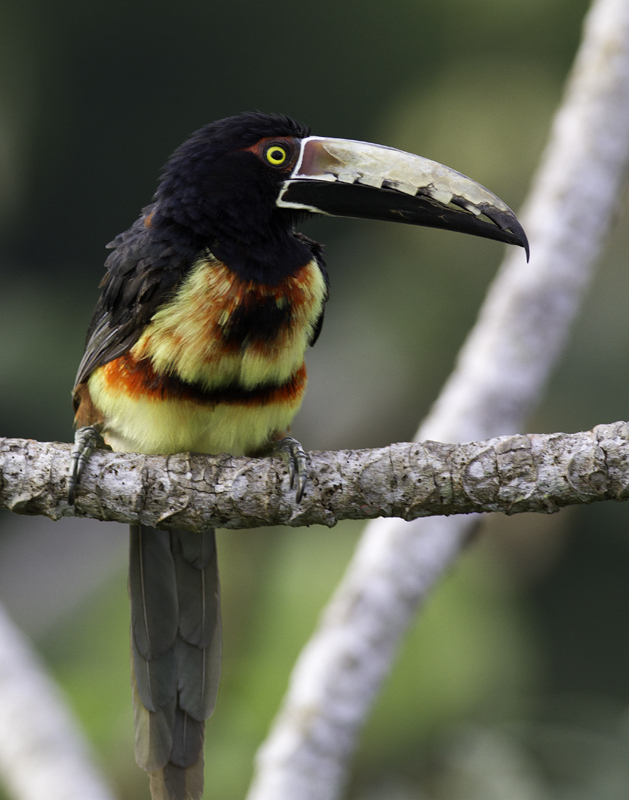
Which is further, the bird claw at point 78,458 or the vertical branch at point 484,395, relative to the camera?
the vertical branch at point 484,395

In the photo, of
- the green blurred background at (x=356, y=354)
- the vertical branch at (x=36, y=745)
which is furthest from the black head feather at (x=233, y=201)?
the green blurred background at (x=356, y=354)

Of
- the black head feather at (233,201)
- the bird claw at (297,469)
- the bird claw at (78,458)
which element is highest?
the black head feather at (233,201)

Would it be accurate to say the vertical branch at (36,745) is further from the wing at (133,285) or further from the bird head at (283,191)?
the bird head at (283,191)

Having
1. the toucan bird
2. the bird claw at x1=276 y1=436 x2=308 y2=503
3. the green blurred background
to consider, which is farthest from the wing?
the green blurred background

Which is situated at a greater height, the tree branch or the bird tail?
the tree branch

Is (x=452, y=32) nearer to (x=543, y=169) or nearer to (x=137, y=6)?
(x=137, y=6)

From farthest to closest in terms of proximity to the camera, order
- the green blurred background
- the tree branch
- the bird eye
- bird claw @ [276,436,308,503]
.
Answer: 1. the green blurred background
2. the bird eye
3. bird claw @ [276,436,308,503]
4. the tree branch

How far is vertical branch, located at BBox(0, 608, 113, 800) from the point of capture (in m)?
2.68

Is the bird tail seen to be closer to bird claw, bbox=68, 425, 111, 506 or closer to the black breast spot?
bird claw, bbox=68, 425, 111, 506

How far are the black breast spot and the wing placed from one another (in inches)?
6.7

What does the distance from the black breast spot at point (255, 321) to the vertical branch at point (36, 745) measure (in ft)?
4.50

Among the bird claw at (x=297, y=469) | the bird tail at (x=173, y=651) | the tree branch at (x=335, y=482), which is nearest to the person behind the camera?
the tree branch at (x=335, y=482)

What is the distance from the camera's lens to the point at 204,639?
256cm

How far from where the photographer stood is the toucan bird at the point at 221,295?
7.21ft
